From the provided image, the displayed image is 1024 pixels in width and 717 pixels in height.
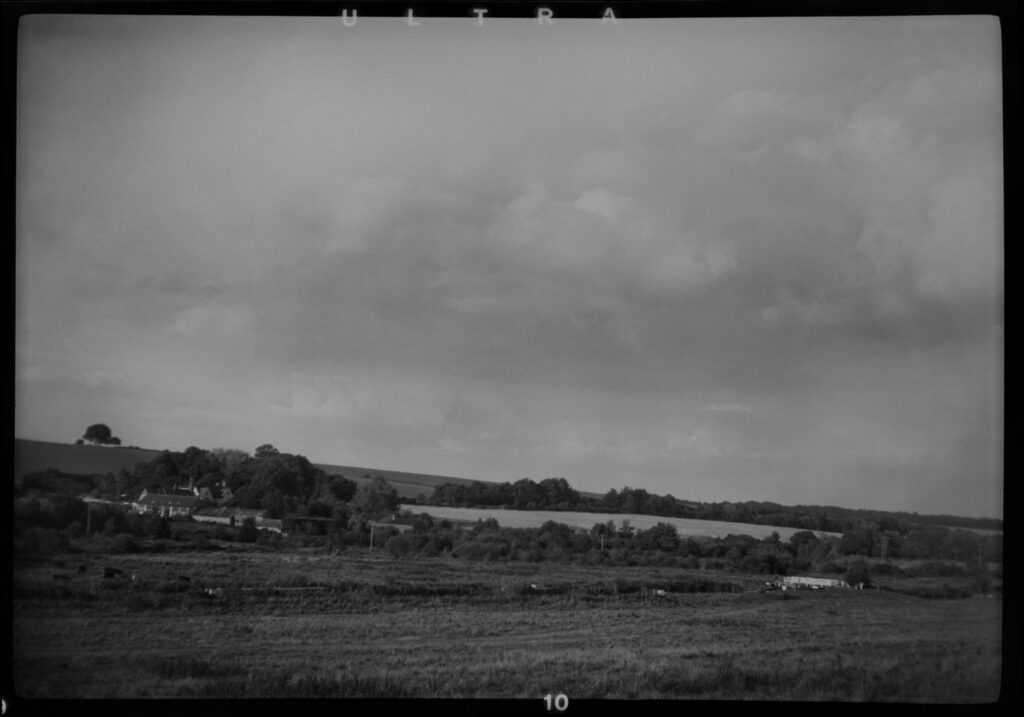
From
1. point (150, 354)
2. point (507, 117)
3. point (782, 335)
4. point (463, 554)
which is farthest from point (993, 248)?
point (150, 354)

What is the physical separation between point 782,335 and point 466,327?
1.09 metres

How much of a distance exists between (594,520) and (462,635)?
594 mm

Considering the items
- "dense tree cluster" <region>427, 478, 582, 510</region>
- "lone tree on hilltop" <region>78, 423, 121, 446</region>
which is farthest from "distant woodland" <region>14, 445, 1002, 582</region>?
"lone tree on hilltop" <region>78, 423, 121, 446</region>

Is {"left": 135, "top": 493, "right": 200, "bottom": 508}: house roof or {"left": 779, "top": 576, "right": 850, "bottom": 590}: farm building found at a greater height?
{"left": 135, "top": 493, "right": 200, "bottom": 508}: house roof

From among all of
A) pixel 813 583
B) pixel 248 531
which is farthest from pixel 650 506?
pixel 248 531

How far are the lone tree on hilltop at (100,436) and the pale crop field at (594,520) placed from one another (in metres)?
0.99

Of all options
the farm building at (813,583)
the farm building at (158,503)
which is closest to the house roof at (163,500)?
the farm building at (158,503)

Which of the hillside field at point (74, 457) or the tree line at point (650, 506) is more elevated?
the hillside field at point (74, 457)

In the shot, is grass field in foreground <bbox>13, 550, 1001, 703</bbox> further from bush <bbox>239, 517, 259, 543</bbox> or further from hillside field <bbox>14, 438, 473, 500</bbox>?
hillside field <bbox>14, 438, 473, 500</bbox>

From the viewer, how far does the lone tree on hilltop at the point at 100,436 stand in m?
3.01

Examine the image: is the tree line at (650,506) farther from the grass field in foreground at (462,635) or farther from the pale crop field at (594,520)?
the grass field in foreground at (462,635)

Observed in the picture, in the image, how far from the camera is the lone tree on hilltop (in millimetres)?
3006

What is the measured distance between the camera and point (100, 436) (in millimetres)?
3008

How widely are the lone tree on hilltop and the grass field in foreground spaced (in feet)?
1.26
